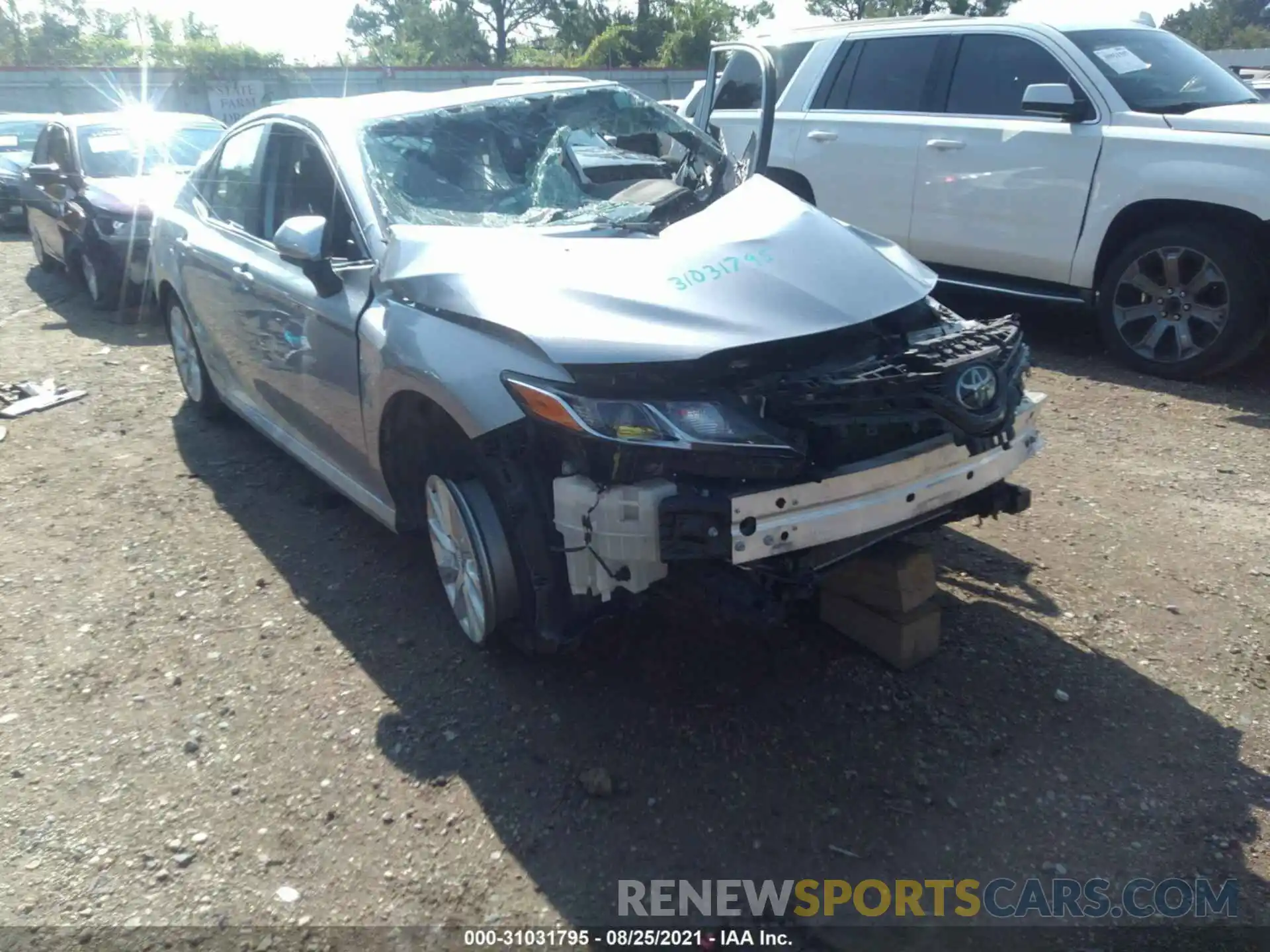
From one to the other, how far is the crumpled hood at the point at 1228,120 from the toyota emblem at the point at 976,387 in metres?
3.78

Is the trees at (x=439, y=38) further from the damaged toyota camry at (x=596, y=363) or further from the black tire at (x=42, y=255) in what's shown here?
the damaged toyota camry at (x=596, y=363)

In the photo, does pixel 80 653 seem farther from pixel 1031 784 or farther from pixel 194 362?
pixel 1031 784

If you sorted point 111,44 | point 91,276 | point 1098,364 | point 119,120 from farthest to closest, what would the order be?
1. point 111,44
2. point 119,120
3. point 91,276
4. point 1098,364

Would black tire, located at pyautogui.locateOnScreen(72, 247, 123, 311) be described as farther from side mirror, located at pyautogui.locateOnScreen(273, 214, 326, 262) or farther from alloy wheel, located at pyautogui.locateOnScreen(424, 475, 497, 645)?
alloy wheel, located at pyautogui.locateOnScreen(424, 475, 497, 645)

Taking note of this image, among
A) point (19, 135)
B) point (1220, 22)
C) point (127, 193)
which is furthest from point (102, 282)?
point (1220, 22)

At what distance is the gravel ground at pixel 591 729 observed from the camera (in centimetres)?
262

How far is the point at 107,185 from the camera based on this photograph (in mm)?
9055

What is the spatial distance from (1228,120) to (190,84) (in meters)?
29.7

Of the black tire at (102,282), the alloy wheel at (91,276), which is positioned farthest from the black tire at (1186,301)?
the alloy wheel at (91,276)

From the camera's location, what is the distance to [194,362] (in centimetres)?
579

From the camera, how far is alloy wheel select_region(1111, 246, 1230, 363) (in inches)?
226

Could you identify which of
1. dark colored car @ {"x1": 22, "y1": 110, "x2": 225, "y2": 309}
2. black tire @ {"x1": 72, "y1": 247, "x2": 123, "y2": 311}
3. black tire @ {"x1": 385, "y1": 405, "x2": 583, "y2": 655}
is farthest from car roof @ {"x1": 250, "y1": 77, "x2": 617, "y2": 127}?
black tire @ {"x1": 72, "y1": 247, "x2": 123, "y2": 311}

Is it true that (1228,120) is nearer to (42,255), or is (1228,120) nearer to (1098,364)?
(1098,364)

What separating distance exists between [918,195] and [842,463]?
4.72m
